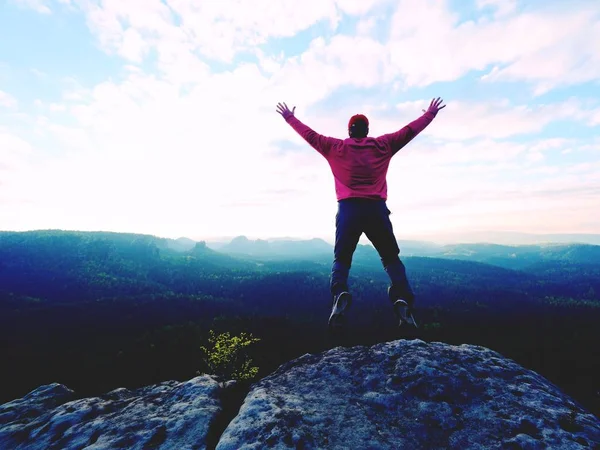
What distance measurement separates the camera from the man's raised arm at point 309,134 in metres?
6.55

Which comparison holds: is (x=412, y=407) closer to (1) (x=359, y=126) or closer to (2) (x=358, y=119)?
(1) (x=359, y=126)

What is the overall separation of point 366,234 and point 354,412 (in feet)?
9.88

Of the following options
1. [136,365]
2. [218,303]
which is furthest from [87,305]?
[136,365]

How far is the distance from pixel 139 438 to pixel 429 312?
16479cm

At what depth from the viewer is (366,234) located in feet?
19.6

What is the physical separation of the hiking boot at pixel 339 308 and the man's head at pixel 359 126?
329cm

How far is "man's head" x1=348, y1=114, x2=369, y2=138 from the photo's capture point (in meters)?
6.50

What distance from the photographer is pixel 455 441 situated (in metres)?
4.15

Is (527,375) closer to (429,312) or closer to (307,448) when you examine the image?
(307,448)

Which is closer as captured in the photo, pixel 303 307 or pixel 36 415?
pixel 36 415

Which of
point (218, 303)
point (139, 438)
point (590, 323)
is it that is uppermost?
point (139, 438)

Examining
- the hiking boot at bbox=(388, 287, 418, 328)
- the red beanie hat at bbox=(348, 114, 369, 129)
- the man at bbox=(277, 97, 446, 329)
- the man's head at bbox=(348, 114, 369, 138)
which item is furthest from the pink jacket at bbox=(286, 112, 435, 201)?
the hiking boot at bbox=(388, 287, 418, 328)

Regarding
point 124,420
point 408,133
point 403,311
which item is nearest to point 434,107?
point 408,133

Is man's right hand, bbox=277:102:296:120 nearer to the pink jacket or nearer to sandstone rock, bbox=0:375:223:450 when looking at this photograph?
the pink jacket
